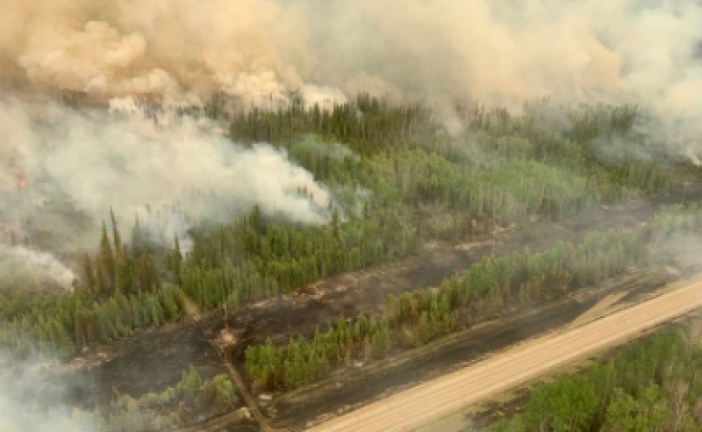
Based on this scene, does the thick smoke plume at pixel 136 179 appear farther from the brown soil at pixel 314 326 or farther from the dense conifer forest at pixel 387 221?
the brown soil at pixel 314 326

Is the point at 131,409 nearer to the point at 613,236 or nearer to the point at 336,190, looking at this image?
the point at 336,190

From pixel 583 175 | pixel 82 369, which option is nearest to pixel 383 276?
pixel 82 369

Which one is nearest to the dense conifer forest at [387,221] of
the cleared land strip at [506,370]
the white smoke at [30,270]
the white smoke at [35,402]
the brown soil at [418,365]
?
Answer: the white smoke at [30,270]

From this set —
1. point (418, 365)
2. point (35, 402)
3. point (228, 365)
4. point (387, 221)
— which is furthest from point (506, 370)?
point (35, 402)

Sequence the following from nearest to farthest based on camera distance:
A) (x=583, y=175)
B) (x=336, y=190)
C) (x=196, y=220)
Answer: (x=196, y=220)
(x=336, y=190)
(x=583, y=175)

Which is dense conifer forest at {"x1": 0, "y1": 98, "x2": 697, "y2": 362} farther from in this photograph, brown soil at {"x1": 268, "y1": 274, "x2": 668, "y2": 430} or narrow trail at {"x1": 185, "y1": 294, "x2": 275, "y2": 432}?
brown soil at {"x1": 268, "y1": 274, "x2": 668, "y2": 430}

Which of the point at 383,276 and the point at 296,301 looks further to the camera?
the point at 383,276

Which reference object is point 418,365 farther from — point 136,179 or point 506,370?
point 136,179
